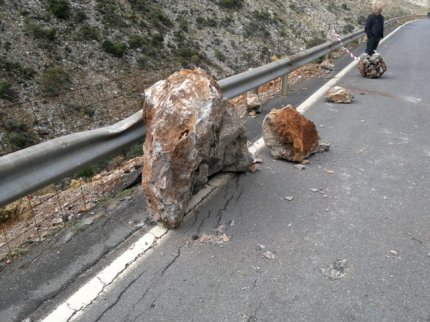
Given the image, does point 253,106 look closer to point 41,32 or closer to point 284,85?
point 284,85

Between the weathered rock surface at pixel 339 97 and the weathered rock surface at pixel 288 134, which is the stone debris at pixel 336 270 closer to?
the weathered rock surface at pixel 288 134

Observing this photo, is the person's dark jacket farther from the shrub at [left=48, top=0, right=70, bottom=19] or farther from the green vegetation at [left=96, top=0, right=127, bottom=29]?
the shrub at [left=48, top=0, right=70, bottom=19]

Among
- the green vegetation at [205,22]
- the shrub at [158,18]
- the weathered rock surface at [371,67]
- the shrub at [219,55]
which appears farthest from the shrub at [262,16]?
the weathered rock surface at [371,67]

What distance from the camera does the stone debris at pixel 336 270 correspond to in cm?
283

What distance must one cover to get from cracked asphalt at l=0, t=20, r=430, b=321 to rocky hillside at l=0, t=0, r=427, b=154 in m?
11.7

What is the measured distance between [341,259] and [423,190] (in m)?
1.62

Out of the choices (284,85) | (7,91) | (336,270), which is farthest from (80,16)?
(336,270)

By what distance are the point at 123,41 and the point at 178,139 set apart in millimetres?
20149

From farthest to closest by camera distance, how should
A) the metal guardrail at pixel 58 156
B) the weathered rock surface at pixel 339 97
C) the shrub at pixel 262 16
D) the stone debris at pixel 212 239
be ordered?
the shrub at pixel 262 16
the weathered rock surface at pixel 339 97
the stone debris at pixel 212 239
the metal guardrail at pixel 58 156

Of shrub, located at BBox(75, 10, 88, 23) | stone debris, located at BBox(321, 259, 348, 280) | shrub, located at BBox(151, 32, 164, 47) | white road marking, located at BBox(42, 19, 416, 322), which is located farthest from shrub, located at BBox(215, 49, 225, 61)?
stone debris, located at BBox(321, 259, 348, 280)

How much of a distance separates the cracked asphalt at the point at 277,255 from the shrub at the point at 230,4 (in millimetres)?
26276

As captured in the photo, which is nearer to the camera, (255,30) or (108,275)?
(108,275)

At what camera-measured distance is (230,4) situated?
29.3 m

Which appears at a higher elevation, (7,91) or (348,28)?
(7,91)
